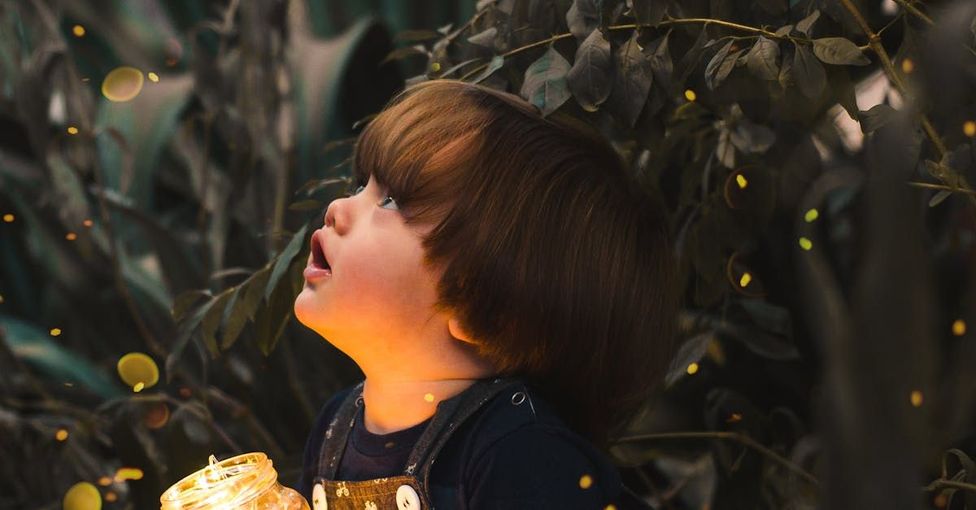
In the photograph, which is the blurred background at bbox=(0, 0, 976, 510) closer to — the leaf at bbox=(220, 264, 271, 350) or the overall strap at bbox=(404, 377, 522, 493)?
the leaf at bbox=(220, 264, 271, 350)

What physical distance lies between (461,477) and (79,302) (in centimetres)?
93

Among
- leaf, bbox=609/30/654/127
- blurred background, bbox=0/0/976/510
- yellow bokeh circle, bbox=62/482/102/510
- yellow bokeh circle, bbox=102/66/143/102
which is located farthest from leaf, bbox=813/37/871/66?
yellow bokeh circle, bbox=102/66/143/102

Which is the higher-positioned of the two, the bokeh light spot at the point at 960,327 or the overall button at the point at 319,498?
the bokeh light spot at the point at 960,327

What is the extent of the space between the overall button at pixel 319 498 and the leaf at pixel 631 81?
1.12 ft

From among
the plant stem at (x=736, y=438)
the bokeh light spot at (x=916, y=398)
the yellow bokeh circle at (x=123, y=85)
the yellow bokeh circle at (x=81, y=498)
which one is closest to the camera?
the bokeh light spot at (x=916, y=398)

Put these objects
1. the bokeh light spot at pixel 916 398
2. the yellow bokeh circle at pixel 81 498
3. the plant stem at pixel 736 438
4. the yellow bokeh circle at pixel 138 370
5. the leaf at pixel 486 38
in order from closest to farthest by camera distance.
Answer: the bokeh light spot at pixel 916 398 → the leaf at pixel 486 38 → the plant stem at pixel 736 438 → the yellow bokeh circle at pixel 81 498 → the yellow bokeh circle at pixel 138 370

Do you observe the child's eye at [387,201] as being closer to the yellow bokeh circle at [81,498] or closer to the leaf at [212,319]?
the leaf at [212,319]

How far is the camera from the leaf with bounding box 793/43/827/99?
2.23ft

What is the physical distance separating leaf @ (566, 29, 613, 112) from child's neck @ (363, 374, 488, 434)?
0.21m

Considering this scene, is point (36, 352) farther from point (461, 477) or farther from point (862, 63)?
point (862, 63)

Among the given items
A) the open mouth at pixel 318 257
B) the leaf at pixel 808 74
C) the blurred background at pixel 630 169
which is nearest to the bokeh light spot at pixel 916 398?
the blurred background at pixel 630 169

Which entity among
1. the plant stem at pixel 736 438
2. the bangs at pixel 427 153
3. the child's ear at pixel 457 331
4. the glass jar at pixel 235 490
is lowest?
the plant stem at pixel 736 438

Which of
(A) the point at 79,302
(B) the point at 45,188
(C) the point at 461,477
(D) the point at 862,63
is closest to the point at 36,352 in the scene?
(A) the point at 79,302

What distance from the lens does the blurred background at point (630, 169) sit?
0.97 ft
